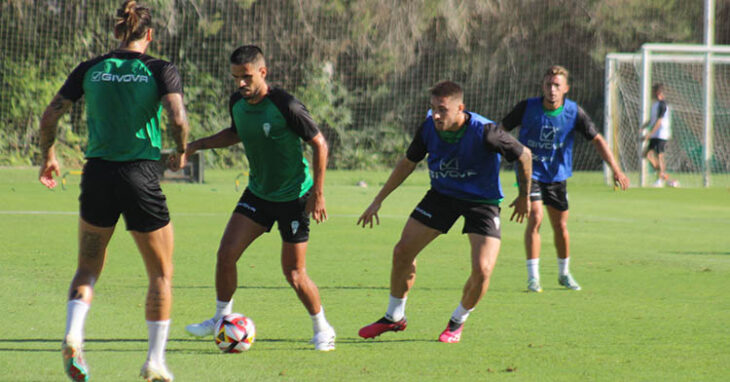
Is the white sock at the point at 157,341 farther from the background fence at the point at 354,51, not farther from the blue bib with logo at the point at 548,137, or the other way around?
the background fence at the point at 354,51

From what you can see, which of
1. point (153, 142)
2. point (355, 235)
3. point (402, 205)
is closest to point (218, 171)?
point (402, 205)

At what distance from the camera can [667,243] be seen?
44.5 ft

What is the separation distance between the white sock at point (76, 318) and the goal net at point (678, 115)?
825 inches

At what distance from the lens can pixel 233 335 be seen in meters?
6.46

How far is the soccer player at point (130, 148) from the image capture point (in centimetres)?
557

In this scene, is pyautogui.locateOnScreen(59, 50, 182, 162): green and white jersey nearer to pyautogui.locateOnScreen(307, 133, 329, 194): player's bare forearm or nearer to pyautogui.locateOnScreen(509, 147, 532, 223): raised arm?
pyautogui.locateOnScreen(307, 133, 329, 194): player's bare forearm

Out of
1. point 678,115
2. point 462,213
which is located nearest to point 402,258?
point 462,213

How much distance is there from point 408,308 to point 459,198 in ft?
4.81

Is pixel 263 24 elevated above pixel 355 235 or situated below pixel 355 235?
above

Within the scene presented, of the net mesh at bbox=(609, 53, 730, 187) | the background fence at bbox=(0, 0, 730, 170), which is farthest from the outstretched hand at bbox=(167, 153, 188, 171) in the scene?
the net mesh at bbox=(609, 53, 730, 187)

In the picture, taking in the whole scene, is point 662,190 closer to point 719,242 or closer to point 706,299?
point 719,242

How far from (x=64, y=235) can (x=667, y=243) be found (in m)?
7.97

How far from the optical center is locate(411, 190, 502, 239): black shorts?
723cm

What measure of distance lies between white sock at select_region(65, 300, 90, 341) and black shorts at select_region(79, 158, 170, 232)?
462 mm
